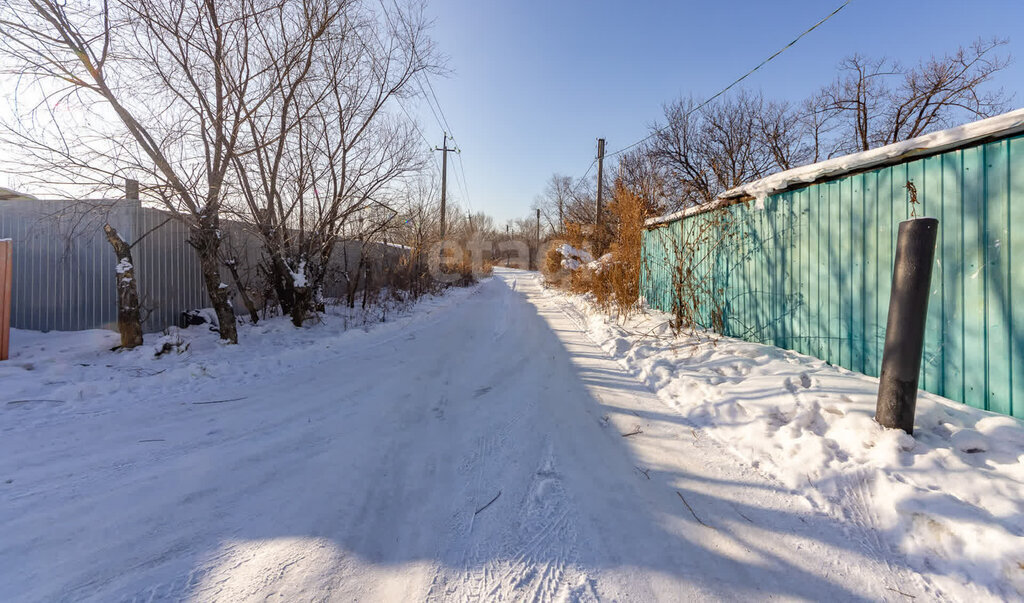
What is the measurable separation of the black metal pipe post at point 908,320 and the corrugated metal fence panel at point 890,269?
690mm

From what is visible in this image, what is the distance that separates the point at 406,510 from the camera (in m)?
2.10

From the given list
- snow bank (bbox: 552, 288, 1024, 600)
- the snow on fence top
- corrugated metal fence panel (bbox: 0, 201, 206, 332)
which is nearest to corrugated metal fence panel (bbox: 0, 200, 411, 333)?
corrugated metal fence panel (bbox: 0, 201, 206, 332)

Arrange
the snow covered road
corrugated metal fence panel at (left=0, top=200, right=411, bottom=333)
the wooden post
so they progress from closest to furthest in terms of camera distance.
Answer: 1. the snow covered road
2. the wooden post
3. corrugated metal fence panel at (left=0, top=200, right=411, bottom=333)

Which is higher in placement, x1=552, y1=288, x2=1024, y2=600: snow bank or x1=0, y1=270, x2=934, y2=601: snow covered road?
x1=552, y1=288, x2=1024, y2=600: snow bank

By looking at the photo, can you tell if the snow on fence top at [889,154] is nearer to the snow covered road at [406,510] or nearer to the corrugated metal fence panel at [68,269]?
the snow covered road at [406,510]

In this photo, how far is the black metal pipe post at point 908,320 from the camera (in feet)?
7.77

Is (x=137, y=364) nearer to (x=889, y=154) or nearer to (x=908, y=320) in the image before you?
(x=908, y=320)

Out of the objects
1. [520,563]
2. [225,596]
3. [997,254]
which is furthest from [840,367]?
[225,596]

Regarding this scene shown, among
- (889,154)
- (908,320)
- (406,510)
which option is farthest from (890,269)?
(406,510)

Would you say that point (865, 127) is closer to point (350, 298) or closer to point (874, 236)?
point (874, 236)

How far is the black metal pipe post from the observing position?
237 centimetres

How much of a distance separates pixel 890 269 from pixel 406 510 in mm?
4131

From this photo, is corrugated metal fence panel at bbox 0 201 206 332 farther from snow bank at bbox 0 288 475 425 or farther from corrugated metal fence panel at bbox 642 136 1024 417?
corrugated metal fence panel at bbox 642 136 1024 417

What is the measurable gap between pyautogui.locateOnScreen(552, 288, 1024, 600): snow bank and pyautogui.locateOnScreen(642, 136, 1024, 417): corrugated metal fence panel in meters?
0.27
